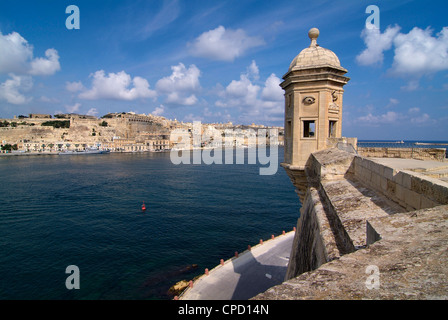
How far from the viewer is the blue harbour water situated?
52.5 ft

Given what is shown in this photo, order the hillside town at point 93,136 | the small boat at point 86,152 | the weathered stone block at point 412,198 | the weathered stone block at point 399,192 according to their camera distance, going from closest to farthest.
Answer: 1. the weathered stone block at point 412,198
2. the weathered stone block at point 399,192
3. the small boat at point 86,152
4. the hillside town at point 93,136

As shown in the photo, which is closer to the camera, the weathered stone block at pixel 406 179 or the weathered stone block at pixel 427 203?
the weathered stone block at pixel 427 203

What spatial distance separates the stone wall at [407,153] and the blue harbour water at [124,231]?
40.5 feet

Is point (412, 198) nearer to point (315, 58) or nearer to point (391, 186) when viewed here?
point (391, 186)

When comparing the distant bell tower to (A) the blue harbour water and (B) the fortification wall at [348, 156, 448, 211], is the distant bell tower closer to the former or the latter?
(B) the fortification wall at [348, 156, 448, 211]

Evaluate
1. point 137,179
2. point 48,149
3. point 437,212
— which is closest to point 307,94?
point 437,212

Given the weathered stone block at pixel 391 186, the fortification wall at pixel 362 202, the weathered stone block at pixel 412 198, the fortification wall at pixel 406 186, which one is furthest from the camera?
the weathered stone block at pixel 391 186

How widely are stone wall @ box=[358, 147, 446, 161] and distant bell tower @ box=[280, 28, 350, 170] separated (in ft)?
5.38

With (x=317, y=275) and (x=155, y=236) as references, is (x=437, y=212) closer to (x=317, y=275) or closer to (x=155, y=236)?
(x=317, y=275)

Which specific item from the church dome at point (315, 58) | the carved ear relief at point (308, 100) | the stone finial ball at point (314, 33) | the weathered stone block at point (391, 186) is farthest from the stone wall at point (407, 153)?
the weathered stone block at point (391, 186)

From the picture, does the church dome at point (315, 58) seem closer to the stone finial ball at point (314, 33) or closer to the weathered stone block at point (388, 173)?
the stone finial ball at point (314, 33)

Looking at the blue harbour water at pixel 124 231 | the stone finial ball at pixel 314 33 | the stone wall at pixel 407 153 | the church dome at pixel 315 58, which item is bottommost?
the blue harbour water at pixel 124 231

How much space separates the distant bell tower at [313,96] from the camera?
873 cm

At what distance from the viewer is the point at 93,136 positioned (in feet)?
398
